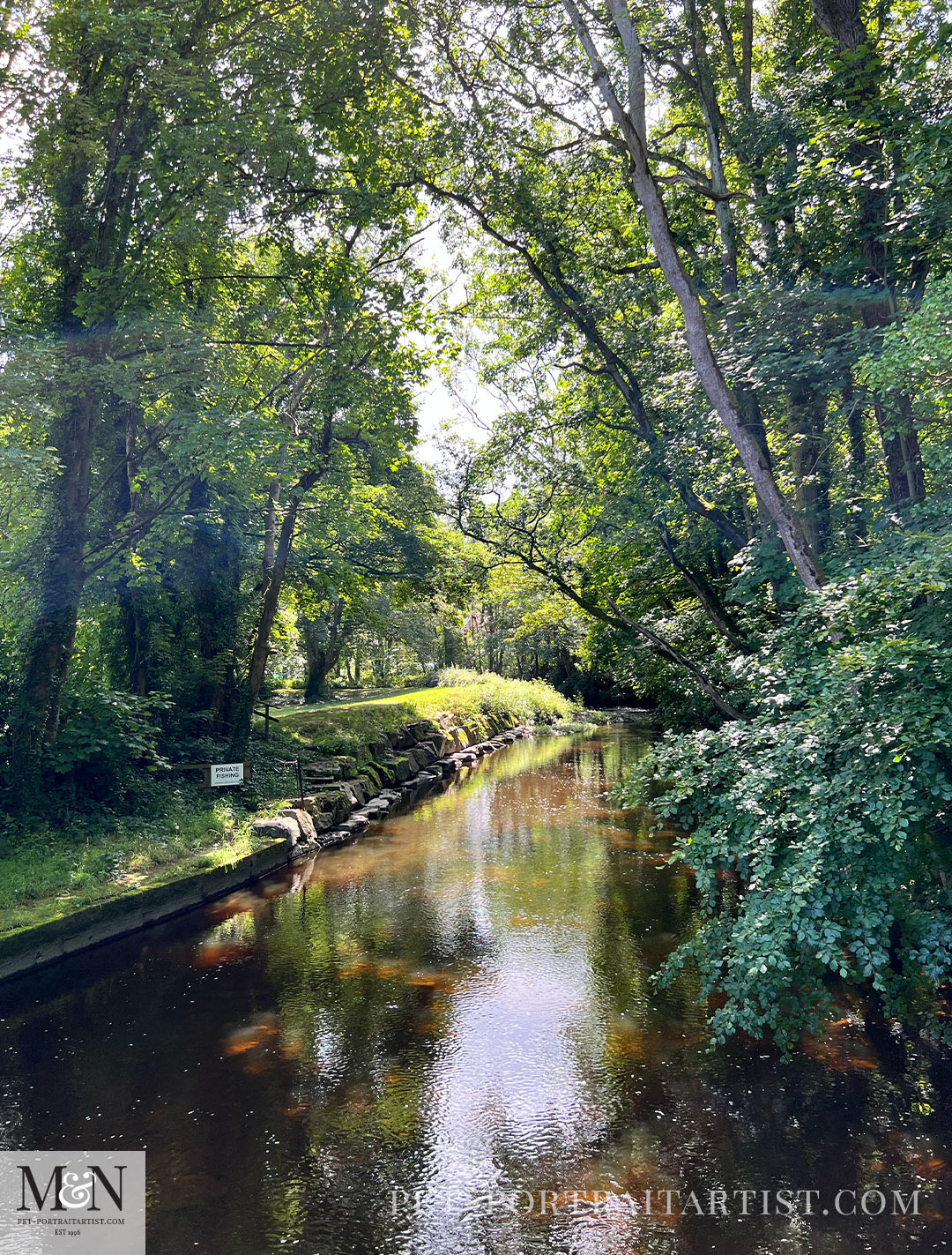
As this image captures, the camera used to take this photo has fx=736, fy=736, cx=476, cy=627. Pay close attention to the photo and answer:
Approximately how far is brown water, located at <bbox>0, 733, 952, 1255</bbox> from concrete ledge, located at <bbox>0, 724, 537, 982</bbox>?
25 centimetres

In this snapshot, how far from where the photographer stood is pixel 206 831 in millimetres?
10992

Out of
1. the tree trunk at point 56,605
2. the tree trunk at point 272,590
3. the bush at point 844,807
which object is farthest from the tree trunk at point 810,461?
the tree trunk at point 272,590

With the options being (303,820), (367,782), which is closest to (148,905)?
(303,820)

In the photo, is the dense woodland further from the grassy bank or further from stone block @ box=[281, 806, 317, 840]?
stone block @ box=[281, 806, 317, 840]

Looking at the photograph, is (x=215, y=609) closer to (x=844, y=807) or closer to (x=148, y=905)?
(x=148, y=905)

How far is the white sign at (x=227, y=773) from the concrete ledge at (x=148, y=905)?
1118mm

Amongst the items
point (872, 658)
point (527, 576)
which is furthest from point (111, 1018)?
point (527, 576)

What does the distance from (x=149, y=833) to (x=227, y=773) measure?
4.90ft

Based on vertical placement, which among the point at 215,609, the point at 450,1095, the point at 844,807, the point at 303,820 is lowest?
the point at 450,1095

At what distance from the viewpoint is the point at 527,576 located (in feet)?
41.5

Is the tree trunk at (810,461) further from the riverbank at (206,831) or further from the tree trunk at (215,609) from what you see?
the tree trunk at (215,609)

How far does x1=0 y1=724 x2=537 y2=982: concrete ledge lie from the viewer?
7328 mm

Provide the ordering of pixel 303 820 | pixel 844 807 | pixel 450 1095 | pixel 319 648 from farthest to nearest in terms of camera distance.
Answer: pixel 319 648 < pixel 303 820 < pixel 450 1095 < pixel 844 807

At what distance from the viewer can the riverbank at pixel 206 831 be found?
812cm
